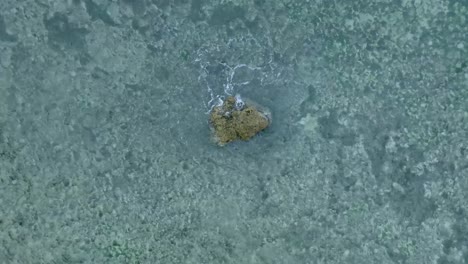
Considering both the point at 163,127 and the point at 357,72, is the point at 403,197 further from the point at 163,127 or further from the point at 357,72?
the point at 163,127

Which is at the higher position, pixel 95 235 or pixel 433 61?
pixel 433 61

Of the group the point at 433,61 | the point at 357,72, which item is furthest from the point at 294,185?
the point at 433,61

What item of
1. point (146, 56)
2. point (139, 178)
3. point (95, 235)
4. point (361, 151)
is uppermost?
point (146, 56)
